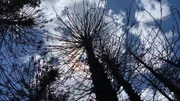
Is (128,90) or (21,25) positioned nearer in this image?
(128,90)

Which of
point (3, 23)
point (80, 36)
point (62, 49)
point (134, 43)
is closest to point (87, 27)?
point (80, 36)

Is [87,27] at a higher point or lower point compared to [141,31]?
higher

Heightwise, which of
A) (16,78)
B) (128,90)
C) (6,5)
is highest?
(6,5)

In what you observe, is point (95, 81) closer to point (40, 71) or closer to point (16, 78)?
point (16, 78)

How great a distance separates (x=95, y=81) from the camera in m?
6.95

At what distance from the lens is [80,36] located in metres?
9.69

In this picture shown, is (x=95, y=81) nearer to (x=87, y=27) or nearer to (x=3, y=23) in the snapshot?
(x=87, y=27)

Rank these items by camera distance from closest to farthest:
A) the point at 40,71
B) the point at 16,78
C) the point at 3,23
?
the point at 16,78 → the point at 3,23 → the point at 40,71

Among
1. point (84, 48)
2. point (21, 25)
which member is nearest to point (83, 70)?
point (84, 48)

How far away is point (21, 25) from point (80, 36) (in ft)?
7.69

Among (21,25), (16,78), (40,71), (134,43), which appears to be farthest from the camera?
(40,71)

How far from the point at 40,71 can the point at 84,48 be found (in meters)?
2.23

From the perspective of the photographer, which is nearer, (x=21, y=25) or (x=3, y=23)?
(x=3, y=23)

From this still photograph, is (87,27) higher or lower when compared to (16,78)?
higher
